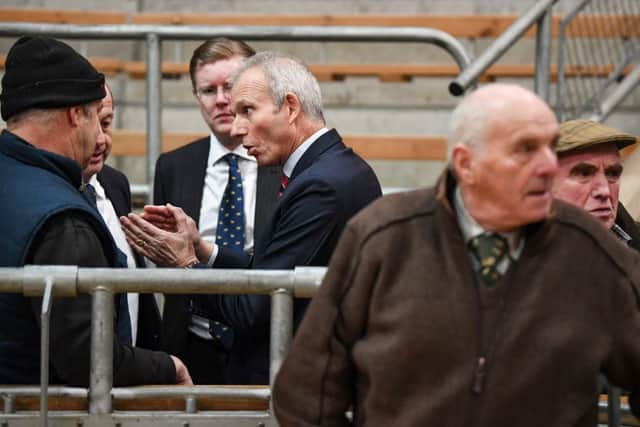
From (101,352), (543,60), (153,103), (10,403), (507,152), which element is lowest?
(10,403)

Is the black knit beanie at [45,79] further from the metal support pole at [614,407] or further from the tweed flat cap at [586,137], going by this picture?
the metal support pole at [614,407]

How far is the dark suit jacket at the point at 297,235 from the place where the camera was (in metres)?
3.43

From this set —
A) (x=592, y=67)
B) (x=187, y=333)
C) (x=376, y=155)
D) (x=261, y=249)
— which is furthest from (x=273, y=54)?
(x=592, y=67)

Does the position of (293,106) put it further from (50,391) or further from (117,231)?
(50,391)

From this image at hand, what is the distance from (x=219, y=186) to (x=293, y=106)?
94 cm

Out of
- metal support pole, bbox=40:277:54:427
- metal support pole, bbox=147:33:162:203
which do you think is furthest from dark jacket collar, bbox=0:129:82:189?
metal support pole, bbox=147:33:162:203

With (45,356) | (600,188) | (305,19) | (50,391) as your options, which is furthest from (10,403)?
(305,19)

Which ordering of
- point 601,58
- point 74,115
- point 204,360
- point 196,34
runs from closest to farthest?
1. point 74,115
2. point 204,360
3. point 196,34
4. point 601,58

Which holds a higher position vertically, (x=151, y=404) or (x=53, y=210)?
(x=53, y=210)

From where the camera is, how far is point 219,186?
15.1ft

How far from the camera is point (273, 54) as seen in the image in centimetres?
380

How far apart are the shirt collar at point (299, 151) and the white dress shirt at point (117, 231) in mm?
603

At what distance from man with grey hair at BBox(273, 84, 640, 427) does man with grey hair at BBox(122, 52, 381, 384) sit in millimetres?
815

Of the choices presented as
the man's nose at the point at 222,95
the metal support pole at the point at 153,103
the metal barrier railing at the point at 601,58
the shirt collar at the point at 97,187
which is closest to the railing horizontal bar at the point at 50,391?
the shirt collar at the point at 97,187
